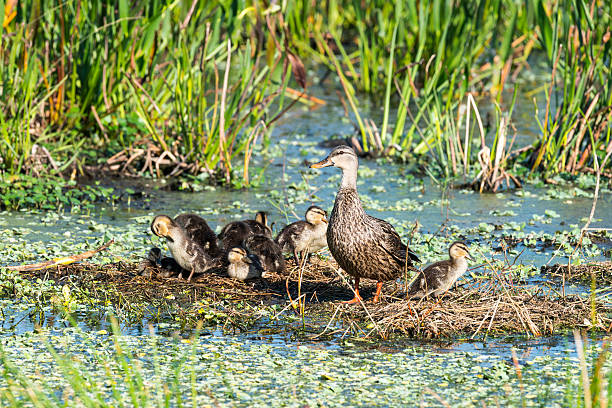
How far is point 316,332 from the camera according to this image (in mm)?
5500

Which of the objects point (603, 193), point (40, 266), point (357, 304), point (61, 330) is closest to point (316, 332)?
point (357, 304)

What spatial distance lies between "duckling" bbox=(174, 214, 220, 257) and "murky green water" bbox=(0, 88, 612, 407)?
0.41 metres

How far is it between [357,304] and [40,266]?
2215 mm

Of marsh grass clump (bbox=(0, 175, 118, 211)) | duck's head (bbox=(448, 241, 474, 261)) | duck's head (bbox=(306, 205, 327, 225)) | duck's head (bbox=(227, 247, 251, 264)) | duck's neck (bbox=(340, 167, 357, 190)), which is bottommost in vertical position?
marsh grass clump (bbox=(0, 175, 118, 211))

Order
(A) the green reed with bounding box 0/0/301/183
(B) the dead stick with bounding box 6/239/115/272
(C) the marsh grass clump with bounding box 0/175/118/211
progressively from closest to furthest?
(B) the dead stick with bounding box 6/239/115/272 → (C) the marsh grass clump with bounding box 0/175/118/211 → (A) the green reed with bounding box 0/0/301/183

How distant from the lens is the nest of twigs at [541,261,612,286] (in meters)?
6.54

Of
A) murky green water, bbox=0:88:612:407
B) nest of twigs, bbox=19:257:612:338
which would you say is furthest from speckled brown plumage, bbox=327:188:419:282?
murky green water, bbox=0:88:612:407

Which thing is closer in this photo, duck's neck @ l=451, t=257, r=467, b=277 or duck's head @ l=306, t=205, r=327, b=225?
duck's neck @ l=451, t=257, r=467, b=277

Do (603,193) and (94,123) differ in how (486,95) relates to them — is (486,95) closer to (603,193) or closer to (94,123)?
→ (603,193)

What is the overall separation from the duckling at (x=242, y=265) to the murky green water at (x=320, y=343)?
2.89 feet

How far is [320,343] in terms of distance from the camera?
17.5 feet

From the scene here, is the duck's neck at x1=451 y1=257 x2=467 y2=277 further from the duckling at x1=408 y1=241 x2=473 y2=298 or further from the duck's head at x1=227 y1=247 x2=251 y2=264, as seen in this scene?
the duck's head at x1=227 y1=247 x2=251 y2=264

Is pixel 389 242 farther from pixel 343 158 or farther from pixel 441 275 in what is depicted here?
pixel 343 158

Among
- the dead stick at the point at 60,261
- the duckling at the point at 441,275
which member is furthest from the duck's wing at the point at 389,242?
the dead stick at the point at 60,261
